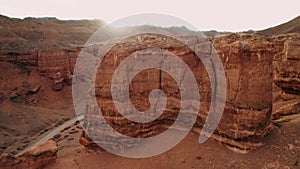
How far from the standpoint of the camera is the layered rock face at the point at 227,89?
11.7 m

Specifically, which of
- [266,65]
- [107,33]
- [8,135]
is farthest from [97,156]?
[107,33]

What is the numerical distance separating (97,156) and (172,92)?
18.0ft

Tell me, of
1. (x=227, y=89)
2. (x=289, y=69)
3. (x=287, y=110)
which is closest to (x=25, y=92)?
(x=227, y=89)

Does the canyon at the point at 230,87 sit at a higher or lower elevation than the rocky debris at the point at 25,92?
higher

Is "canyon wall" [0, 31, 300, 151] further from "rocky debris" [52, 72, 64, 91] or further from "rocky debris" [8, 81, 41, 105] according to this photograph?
"rocky debris" [52, 72, 64, 91]

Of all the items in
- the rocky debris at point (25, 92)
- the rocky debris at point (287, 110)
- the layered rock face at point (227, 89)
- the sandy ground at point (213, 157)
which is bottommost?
the rocky debris at point (25, 92)

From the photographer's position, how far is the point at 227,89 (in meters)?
12.3

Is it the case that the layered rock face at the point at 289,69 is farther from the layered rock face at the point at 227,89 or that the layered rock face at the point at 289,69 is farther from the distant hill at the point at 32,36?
the distant hill at the point at 32,36

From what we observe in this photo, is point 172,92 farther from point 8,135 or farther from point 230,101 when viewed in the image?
point 8,135

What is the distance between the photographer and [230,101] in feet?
40.2

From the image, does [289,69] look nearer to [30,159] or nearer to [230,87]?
[230,87]

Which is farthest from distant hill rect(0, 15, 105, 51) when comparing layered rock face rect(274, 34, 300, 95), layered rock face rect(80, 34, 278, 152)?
layered rock face rect(274, 34, 300, 95)

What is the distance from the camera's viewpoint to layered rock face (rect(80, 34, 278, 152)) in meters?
11.7

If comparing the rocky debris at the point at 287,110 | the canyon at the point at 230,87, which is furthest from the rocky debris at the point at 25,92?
the rocky debris at the point at 287,110
